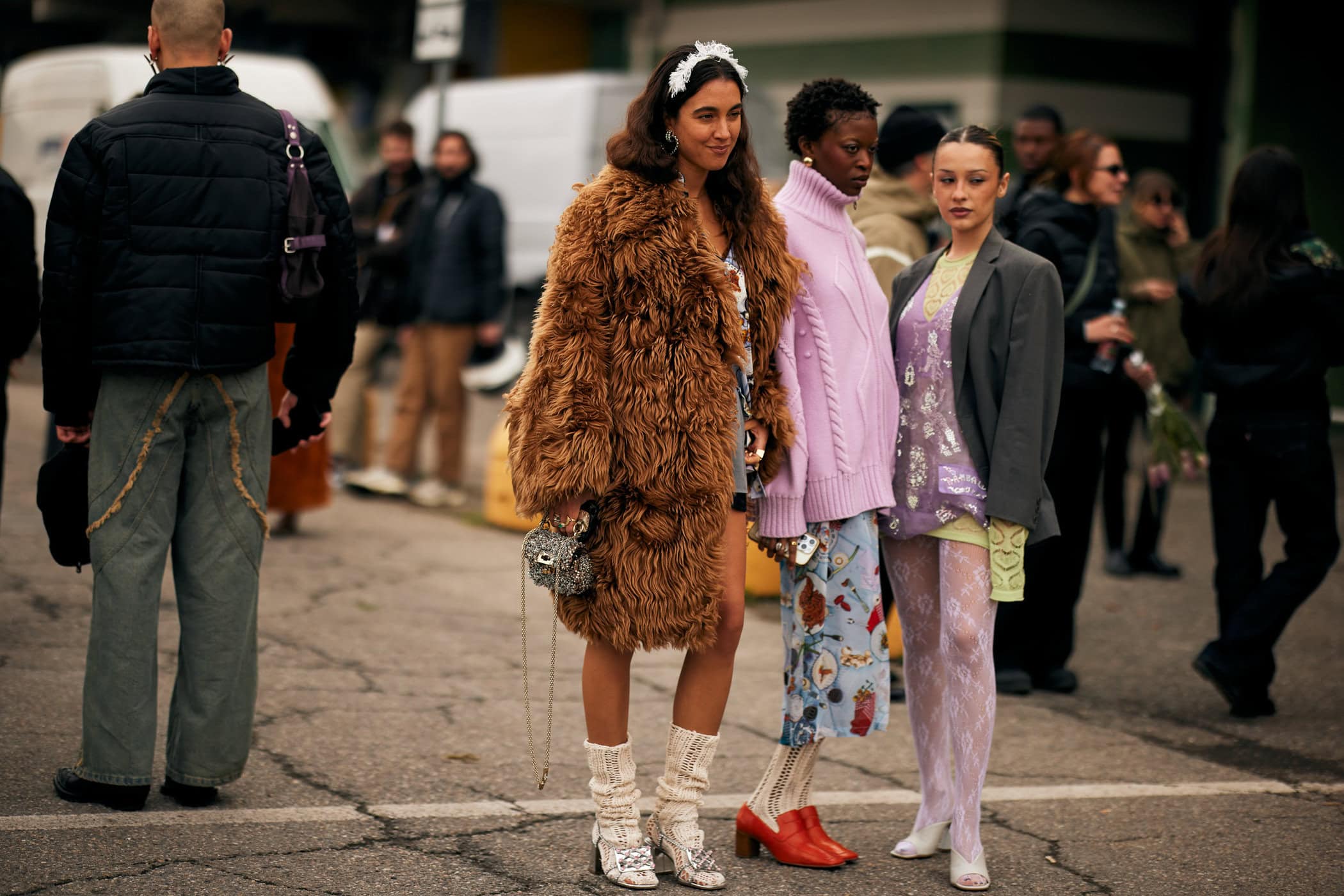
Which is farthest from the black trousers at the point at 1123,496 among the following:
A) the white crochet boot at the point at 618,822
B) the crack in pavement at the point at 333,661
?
the white crochet boot at the point at 618,822

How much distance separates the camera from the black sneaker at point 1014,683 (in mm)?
6289

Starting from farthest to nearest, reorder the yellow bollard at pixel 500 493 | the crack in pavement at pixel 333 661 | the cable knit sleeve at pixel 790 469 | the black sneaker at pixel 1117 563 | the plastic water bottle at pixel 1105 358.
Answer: the yellow bollard at pixel 500 493 → the black sneaker at pixel 1117 563 → the plastic water bottle at pixel 1105 358 → the crack in pavement at pixel 333 661 → the cable knit sleeve at pixel 790 469

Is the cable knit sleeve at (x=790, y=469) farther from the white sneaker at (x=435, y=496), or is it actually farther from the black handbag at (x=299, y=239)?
the white sneaker at (x=435, y=496)

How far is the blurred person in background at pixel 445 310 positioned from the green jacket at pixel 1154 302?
3.75 meters

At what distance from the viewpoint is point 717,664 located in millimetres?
4094

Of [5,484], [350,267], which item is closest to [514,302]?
[5,484]

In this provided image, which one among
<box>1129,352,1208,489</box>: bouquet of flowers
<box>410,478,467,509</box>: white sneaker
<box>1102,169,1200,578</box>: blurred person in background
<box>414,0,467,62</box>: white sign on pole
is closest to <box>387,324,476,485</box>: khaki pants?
<box>410,478,467,509</box>: white sneaker

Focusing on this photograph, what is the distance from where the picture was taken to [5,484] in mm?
9148

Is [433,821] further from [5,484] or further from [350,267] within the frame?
[5,484]

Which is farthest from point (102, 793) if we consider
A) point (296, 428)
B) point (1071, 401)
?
point (1071, 401)

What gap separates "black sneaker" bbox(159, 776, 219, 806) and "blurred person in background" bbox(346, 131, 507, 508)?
5546 mm

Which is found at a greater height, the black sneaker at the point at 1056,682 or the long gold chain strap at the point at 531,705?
the long gold chain strap at the point at 531,705

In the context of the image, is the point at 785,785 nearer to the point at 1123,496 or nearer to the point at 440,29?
the point at 1123,496

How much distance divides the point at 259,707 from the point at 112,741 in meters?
1.19
